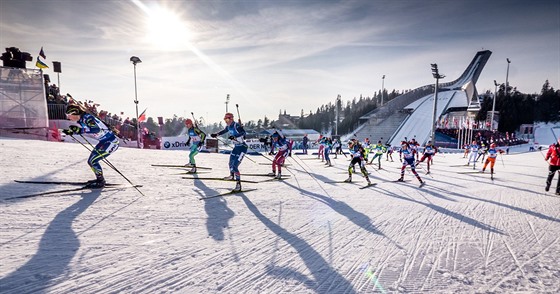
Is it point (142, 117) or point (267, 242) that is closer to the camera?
point (267, 242)

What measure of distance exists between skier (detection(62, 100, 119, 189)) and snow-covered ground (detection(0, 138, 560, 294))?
27.2 inches

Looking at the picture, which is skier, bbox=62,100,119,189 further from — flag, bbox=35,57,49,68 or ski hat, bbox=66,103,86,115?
flag, bbox=35,57,49,68

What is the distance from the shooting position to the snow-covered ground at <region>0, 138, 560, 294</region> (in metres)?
3.04

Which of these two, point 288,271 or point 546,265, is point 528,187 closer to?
point 546,265

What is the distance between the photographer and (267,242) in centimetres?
416

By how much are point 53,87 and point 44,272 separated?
2944 centimetres

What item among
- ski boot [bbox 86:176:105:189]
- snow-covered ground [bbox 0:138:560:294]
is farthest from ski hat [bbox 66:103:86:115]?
snow-covered ground [bbox 0:138:560:294]

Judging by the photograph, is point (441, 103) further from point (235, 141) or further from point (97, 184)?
point (97, 184)

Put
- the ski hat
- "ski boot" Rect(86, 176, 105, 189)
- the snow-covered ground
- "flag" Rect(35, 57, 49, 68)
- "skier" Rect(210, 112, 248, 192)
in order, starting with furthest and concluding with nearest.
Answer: "flag" Rect(35, 57, 49, 68), "skier" Rect(210, 112, 248, 192), "ski boot" Rect(86, 176, 105, 189), the ski hat, the snow-covered ground

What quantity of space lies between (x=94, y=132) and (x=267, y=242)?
226 inches

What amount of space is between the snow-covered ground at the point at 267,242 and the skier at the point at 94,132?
2.27ft

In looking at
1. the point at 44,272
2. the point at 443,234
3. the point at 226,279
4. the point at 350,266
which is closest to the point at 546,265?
the point at 443,234

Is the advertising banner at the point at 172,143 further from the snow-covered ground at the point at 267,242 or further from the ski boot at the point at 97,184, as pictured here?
the ski boot at the point at 97,184

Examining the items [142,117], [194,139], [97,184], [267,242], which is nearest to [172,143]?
[142,117]
